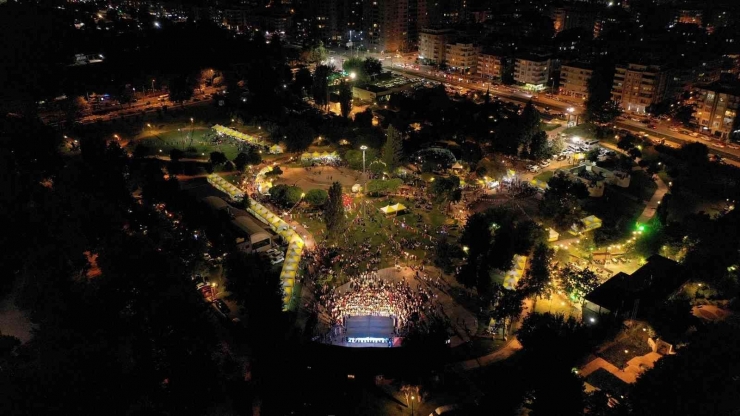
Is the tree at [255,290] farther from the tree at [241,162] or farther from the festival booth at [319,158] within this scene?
the festival booth at [319,158]

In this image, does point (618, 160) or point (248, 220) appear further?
point (618, 160)

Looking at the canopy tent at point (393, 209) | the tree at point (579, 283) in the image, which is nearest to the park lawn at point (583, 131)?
the canopy tent at point (393, 209)

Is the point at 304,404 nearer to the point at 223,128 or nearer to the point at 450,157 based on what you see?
the point at 450,157

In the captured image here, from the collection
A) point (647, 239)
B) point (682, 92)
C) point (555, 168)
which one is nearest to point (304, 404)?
point (647, 239)

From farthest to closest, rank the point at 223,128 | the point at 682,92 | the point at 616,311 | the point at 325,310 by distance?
the point at 682,92, the point at 223,128, the point at 325,310, the point at 616,311

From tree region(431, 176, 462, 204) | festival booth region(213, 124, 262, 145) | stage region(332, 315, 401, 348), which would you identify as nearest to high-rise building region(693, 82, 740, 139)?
tree region(431, 176, 462, 204)

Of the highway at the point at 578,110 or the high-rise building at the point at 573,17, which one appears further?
the high-rise building at the point at 573,17

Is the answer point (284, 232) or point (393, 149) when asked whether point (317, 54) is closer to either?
point (393, 149)
